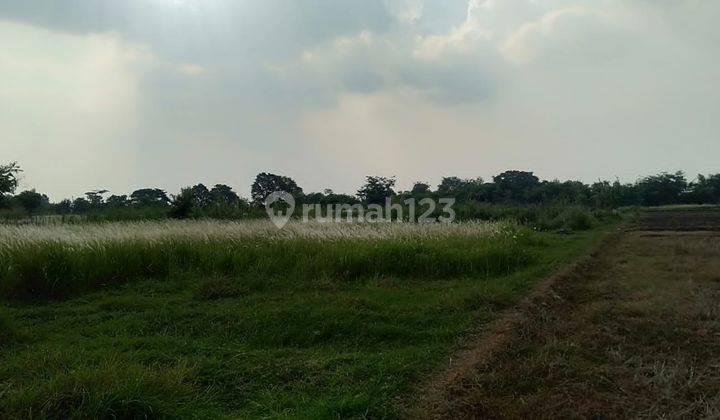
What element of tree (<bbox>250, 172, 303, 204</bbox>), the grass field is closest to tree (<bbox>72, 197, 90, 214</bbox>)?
tree (<bbox>250, 172, 303, 204</bbox>)

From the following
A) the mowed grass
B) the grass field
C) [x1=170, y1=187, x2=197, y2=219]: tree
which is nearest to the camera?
the grass field

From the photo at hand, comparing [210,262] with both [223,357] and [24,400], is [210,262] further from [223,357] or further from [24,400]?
[24,400]

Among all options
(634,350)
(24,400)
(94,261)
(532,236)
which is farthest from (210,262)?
(532,236)

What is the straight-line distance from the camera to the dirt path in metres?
Result: 3.62

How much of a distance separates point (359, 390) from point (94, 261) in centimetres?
680

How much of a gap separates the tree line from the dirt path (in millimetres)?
14591

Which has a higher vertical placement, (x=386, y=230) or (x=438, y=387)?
(x=386, y=230)

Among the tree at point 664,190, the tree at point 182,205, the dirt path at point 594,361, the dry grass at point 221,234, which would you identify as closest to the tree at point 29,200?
the tree at point 182,205

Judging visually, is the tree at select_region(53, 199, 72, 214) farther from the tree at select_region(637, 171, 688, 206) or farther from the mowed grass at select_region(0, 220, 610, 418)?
the tree at select_region(637, 171, 688, 206)

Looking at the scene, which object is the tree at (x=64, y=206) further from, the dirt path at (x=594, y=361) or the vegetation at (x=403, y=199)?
the dirt path at (x=594, y=361)

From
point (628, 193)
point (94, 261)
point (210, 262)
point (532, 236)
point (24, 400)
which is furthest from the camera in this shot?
point (628, 193)

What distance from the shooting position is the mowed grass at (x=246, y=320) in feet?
12.3

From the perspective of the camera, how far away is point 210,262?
31.5ft

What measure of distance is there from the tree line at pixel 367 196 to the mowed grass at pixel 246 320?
26.9ft
